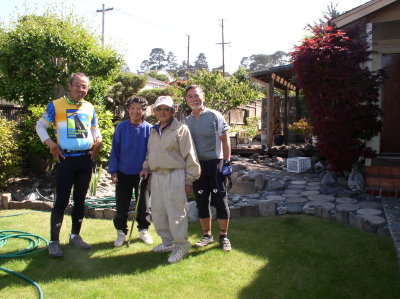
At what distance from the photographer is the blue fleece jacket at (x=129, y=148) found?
12.4 feet

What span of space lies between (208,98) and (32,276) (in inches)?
555

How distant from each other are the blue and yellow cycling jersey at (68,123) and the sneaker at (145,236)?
113 cm

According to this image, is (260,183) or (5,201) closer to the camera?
(5,201)

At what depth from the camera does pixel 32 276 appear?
3193 millimetres

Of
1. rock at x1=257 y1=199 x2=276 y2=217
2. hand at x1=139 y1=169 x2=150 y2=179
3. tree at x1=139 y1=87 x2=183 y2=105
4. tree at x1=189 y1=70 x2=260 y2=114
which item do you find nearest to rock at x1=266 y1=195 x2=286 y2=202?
rock at x1=257 y1=199 x2=276 y2=217

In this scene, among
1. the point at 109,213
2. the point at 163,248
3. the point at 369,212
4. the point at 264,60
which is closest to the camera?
the point at 163,248

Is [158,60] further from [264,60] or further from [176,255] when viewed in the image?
[176,255]

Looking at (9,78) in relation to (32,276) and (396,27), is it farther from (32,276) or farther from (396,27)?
(396,27)

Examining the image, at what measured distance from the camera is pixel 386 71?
6.23 m

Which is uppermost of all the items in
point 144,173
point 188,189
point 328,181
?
point 144,173

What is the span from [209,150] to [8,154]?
4237mm

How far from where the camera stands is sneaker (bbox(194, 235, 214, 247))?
12.5 feet

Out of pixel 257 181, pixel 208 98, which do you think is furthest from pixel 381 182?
pixel 208 98

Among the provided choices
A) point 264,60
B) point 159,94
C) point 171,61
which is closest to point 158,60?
point 171,61
